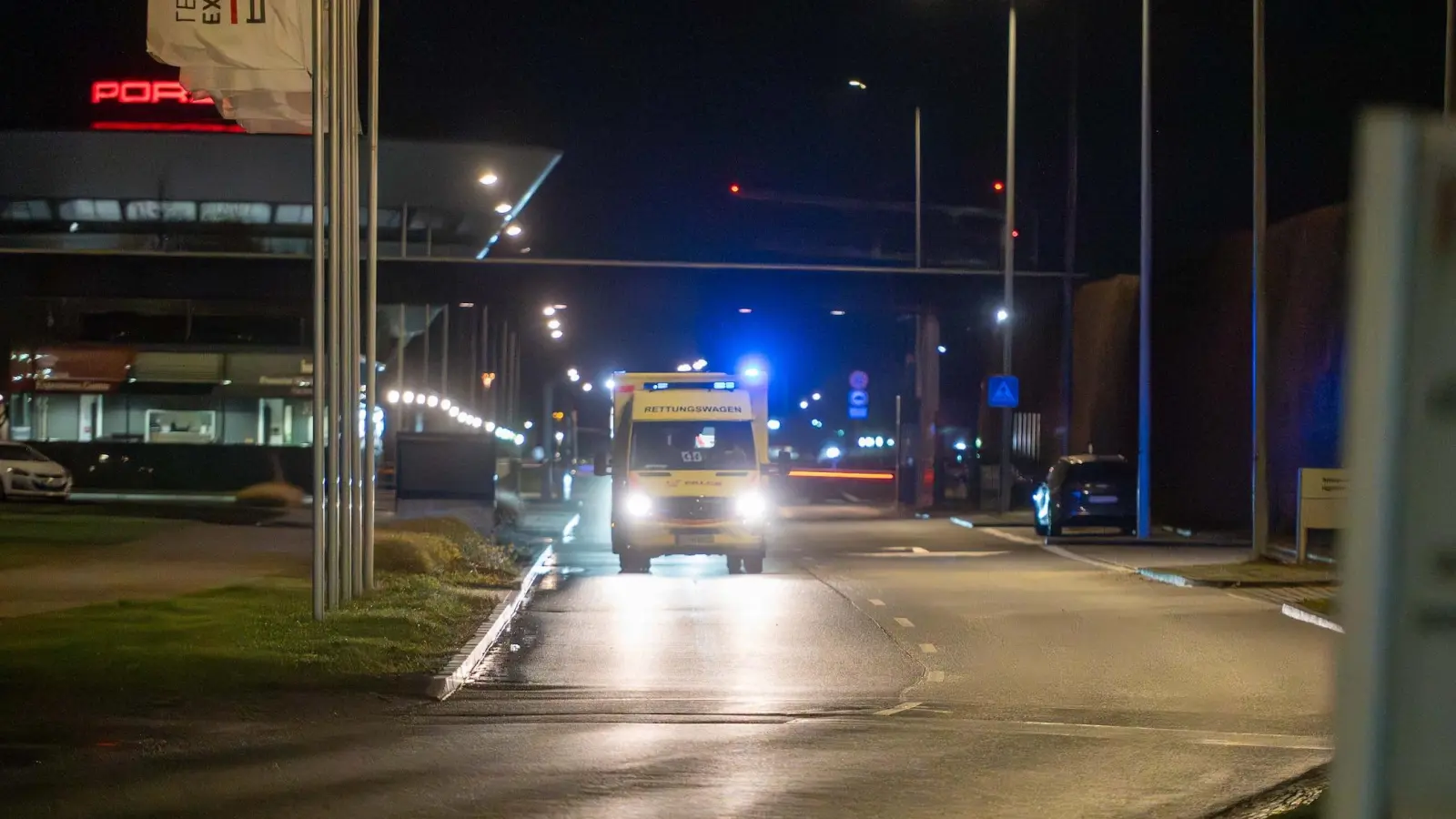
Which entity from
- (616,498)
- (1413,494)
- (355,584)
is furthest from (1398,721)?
(616,498)

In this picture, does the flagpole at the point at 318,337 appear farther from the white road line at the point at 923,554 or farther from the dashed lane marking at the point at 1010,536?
the dashed lane marking at the point at 1010,536

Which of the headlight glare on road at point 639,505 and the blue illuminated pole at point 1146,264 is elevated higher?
the blue illuminated pole at point 1146,264

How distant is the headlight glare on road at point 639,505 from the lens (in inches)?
934

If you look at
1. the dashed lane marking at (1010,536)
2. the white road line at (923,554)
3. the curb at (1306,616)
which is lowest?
the dashed lane marking at (1010,536)

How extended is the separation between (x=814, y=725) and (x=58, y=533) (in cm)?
1889

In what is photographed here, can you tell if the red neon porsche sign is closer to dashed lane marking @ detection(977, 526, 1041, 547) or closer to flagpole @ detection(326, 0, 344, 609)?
dashed lane marking @ detection(977, 526, 1041, 547)

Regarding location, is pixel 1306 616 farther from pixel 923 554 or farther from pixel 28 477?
pixel 28 477

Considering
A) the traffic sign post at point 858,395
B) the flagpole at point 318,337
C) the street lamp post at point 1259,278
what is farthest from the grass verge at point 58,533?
the traffic sign post at point 858,395

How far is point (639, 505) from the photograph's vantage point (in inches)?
938

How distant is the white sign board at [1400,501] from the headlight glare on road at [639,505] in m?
21.4

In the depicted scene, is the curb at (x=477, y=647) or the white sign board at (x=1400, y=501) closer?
the white sign board at (x=1400, y=501)

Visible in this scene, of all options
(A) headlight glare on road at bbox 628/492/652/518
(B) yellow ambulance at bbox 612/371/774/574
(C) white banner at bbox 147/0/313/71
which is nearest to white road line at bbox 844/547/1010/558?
(B) yellow ambulance at bbox 612/371/774/574

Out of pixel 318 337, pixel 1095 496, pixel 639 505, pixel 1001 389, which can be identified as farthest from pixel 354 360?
pixel 1001 389

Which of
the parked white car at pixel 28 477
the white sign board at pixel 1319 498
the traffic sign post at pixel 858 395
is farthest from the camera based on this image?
the traffic sign post at pixel 858 395
